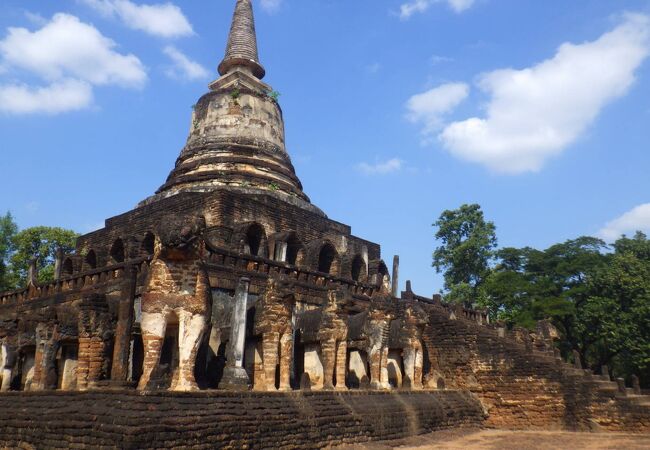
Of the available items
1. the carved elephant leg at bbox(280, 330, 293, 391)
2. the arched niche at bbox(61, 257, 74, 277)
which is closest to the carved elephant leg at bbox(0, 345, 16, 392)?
the arched niche at bbox(61, 257, 74, 277)

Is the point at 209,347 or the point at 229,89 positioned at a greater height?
the point at 229,89

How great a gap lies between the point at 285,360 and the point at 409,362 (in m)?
4.73

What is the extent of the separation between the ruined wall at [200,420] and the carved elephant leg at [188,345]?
55 cm

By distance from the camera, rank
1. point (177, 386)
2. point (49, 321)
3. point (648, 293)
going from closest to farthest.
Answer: point (177, 386)
point (49, 321)
point (648, 293)

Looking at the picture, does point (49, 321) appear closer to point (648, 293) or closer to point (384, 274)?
point (384, 274)

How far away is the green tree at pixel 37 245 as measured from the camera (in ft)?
105

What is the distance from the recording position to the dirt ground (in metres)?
11.6

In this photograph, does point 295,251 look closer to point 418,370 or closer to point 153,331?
point 418,370

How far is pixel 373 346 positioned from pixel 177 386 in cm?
577

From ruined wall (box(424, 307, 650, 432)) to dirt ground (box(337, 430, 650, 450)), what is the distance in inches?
21.5

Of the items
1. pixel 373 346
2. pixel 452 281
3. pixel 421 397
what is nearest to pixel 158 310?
pixel 373 346

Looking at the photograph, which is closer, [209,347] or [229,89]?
[209,347]

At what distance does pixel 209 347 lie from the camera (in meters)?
13.0

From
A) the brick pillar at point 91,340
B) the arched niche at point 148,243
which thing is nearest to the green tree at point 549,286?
the arched niche at point 148,243
